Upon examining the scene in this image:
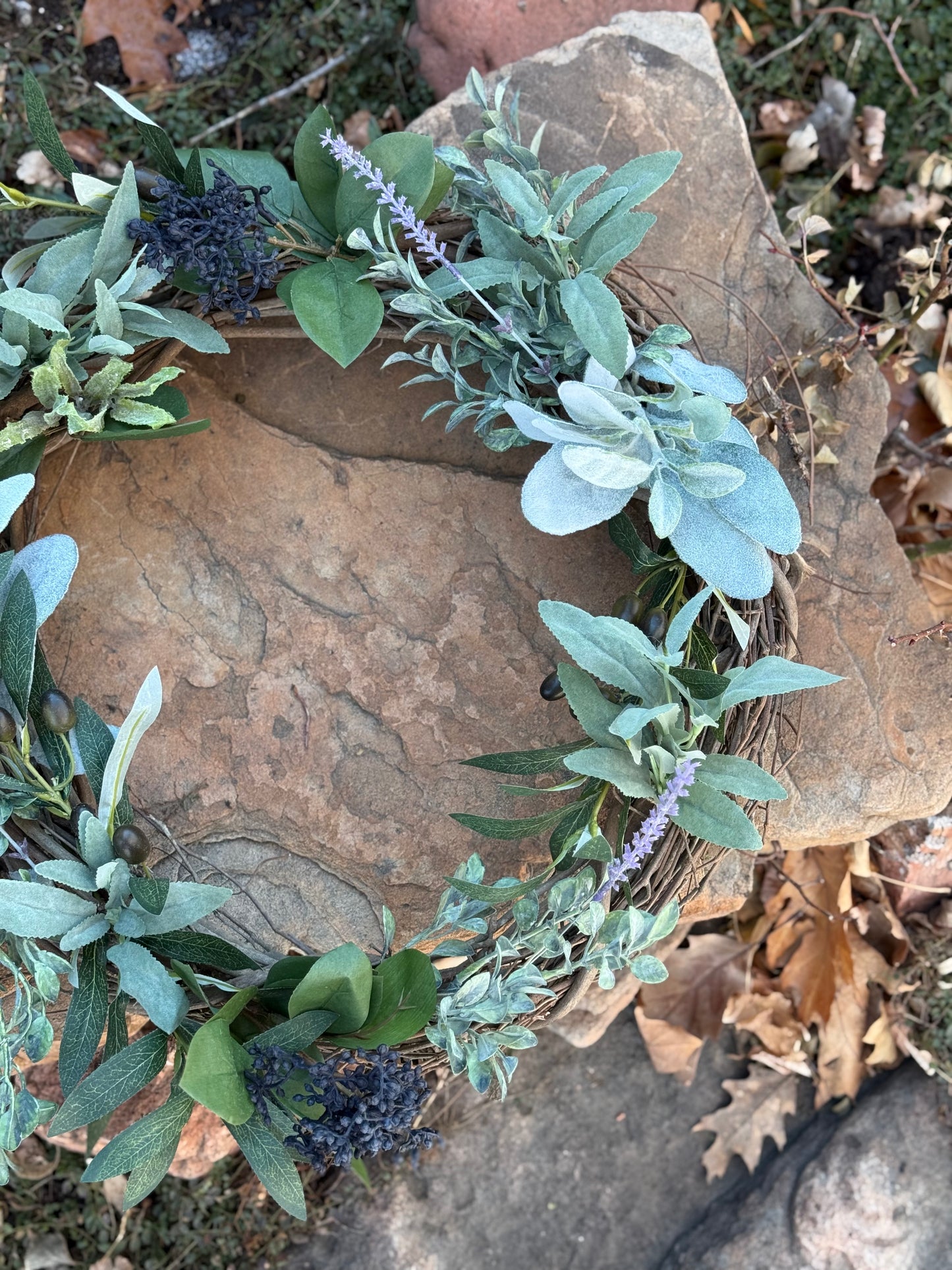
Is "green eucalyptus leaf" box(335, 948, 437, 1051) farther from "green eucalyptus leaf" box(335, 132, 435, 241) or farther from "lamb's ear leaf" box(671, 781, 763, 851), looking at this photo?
"green eucalyptus leaf" box(335, 132, 435, 241)

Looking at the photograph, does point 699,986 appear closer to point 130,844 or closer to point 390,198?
point 130,844

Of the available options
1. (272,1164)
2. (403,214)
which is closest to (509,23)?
(403,214)

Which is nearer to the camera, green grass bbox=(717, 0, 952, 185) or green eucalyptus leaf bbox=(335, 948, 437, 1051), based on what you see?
green eucalyptus leaf bbox=(335, 948, 437, 1051)

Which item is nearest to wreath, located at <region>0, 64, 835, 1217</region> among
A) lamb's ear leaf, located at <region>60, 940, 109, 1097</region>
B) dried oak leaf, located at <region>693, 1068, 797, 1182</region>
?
lamb's ear leaf, located at <region>60, 940, 109, 1097</region>

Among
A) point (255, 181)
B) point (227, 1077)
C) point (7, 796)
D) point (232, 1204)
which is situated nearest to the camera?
point (227, 1077)

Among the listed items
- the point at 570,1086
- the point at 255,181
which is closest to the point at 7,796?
the point at 255,181

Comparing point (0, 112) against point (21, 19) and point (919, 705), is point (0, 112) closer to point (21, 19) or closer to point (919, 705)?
point (21, 19)
